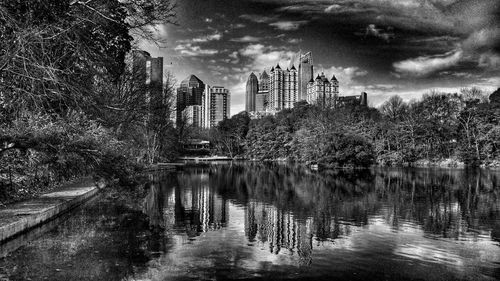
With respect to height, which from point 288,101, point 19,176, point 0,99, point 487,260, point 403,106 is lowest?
point 487,260

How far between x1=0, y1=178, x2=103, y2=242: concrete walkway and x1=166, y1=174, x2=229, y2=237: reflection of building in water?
307 centimetres

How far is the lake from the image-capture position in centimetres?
645

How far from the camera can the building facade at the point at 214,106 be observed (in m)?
132

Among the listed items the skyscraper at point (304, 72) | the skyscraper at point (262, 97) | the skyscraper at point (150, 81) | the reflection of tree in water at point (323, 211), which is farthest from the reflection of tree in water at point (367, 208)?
the skyscraper at point (262, 97)

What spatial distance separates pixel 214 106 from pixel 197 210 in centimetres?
12397

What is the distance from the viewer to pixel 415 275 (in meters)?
6.41

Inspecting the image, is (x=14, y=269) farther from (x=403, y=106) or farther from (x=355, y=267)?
(x=403, y=106)

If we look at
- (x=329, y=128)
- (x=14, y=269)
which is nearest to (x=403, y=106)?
(x=329, y=128)

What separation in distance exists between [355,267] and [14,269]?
5.58 meters

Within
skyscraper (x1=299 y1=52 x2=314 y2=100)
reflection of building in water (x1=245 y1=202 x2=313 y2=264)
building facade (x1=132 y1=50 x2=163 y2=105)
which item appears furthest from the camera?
skyscraper (x1=299 y1=52 x2=314 y2=100)

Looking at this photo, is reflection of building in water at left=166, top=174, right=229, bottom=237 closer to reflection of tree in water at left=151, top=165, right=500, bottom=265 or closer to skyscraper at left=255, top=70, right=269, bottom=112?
reflection of tree in water at left=151, top=165, right=500, bottom=265

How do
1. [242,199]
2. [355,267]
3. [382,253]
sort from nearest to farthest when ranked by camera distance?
[355,267], [382,253], [242,199]

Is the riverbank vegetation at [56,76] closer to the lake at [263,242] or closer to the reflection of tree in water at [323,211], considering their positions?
the lake at [263,242]

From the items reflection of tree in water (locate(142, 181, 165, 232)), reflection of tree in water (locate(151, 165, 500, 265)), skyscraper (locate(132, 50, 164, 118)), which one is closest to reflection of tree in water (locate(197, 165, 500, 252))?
reflection of tree in water (locate(151, 165, 500, 265))
